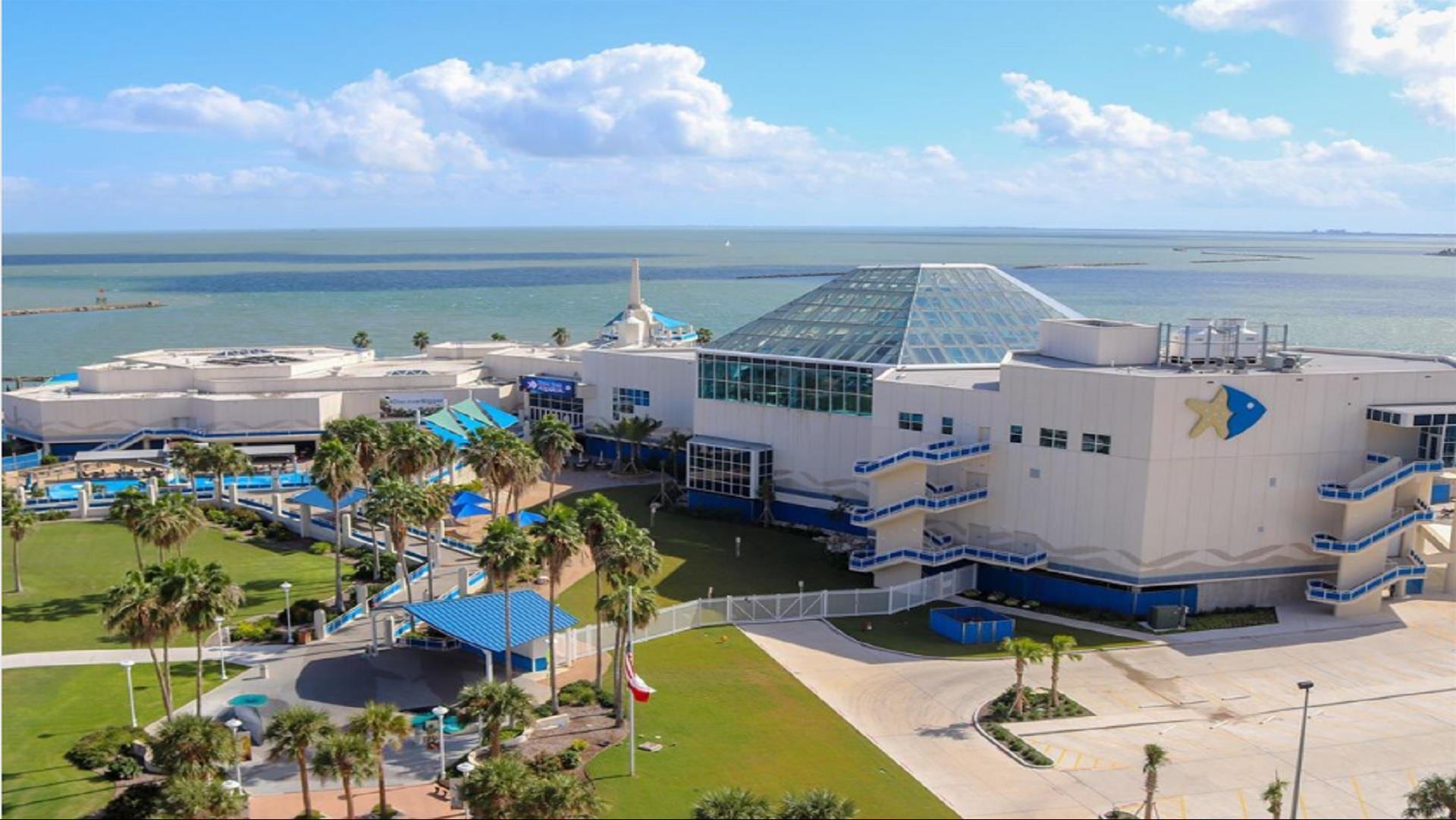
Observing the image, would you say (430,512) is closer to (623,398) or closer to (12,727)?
(12,727)

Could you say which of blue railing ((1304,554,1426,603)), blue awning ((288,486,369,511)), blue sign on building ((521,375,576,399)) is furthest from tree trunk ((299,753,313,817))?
blue sign on building ((521,375,576,399))

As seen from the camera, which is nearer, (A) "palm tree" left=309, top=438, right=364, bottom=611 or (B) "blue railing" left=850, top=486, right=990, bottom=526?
(A) "palm tree" left=309, top=438, right=364, bottom=611

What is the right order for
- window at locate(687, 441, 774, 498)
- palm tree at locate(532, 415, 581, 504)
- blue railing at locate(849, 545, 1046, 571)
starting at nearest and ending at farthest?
blue railing at locate(849, 545, 1046, 571) → palm tree at locate(532, 415, 581, 504) → window at locate(687, 441, 774, 498)

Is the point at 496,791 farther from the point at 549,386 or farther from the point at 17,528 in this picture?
the point at 549,386

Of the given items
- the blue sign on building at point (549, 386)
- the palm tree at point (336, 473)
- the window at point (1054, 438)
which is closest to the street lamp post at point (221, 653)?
the palm tree at point (336, 473)

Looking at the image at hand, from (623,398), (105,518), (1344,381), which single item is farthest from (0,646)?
(1344,381)

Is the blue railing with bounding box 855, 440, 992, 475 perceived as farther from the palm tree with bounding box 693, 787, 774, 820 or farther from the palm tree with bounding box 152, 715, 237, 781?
the palm tree with bounding box 152, 715, 237, 781

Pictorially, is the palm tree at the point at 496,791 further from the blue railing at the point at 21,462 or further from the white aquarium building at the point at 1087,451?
the blue railing at the point at 21,462
